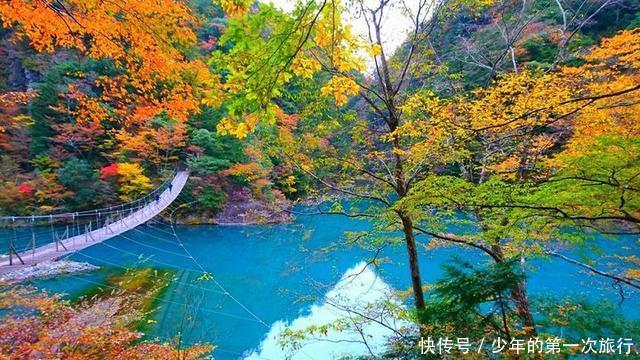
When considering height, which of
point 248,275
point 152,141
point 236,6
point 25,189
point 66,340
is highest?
point 152,141

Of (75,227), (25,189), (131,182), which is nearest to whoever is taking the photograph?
(25,189)

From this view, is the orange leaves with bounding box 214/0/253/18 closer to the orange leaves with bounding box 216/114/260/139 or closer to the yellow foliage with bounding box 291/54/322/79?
the yellow foliage with bounding box 291/54/322/79

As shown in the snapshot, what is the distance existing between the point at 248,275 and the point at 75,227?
258 inches

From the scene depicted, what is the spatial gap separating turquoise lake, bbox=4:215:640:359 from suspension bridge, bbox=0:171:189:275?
2.72 feet

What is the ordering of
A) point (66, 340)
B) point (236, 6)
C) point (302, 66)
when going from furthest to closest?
1. point (66, 340)
2. point (302, 66)
3. point (236, 6)

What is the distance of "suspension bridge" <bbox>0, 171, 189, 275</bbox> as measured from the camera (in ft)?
21.4

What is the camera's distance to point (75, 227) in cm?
1085

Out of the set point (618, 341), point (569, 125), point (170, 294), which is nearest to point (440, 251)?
point (569, 125)

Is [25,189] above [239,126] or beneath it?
above

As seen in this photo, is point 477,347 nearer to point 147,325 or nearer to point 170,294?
point 147,325

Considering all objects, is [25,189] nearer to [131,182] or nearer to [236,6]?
[131,182]

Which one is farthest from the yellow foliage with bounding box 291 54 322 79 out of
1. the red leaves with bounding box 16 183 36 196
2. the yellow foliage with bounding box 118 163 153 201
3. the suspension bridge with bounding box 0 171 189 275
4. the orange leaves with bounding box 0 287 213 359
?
the red leaves with bounding box 16 183 36 196

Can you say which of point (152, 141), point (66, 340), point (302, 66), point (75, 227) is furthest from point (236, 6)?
point (75, 227)

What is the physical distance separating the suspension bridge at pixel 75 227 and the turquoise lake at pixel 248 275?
829 mm
